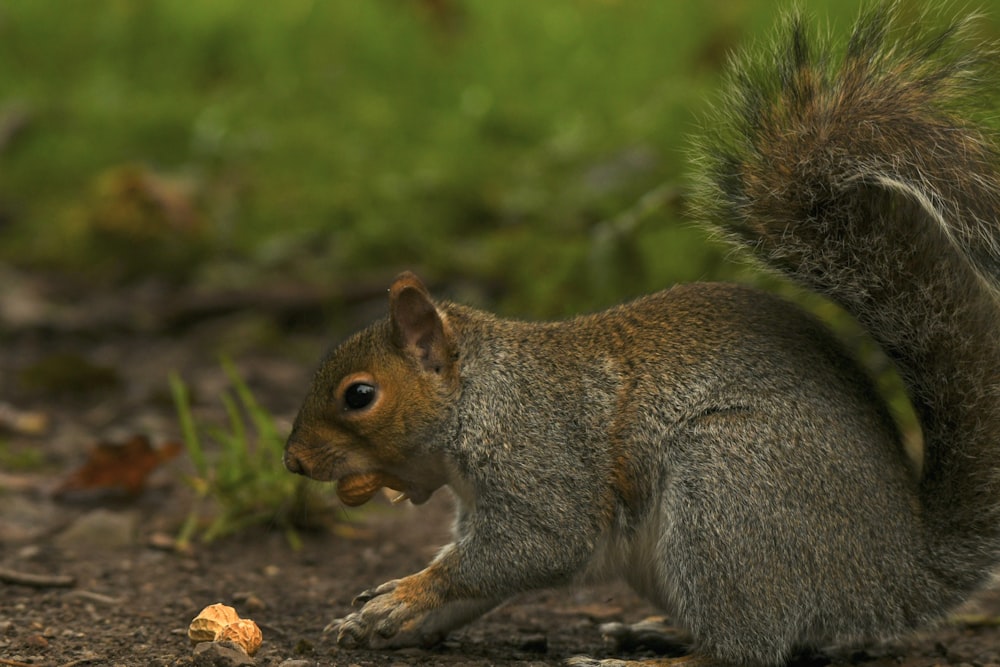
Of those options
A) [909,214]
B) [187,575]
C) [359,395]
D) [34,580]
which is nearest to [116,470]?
[187,575]

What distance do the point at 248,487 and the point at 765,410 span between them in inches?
70.6

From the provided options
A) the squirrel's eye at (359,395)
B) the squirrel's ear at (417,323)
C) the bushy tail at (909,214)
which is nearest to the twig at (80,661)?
the squirrel's eye at (359,395)

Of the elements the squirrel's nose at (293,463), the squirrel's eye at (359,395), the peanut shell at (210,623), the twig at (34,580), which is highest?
the squirrel's eye at (359,395)

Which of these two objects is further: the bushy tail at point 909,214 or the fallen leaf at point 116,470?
the fallen leaf at point 116,470

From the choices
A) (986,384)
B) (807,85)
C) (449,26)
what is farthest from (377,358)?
(449,26)

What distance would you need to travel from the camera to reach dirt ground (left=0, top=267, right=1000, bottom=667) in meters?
3.20

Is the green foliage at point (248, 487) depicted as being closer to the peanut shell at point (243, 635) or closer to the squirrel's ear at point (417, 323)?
the squirrel's ear at point (417, 323)

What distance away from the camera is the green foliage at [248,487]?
4086 mm

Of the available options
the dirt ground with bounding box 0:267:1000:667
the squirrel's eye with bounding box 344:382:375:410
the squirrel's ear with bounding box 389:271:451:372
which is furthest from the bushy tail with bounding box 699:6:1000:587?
the squirrel's eye with bounding box 344:382:375:410

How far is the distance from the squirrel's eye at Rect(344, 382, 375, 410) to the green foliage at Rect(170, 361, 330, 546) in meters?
0.81

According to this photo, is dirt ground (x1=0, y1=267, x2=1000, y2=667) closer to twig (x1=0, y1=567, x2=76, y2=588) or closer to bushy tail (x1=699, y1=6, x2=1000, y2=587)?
twig (x1=0, y1=567, x2=76, y2=588)

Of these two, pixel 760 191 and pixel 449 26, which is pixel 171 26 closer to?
pixel 449 26

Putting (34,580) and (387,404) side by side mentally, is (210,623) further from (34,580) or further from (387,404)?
(34,580)

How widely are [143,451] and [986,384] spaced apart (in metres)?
2.68
